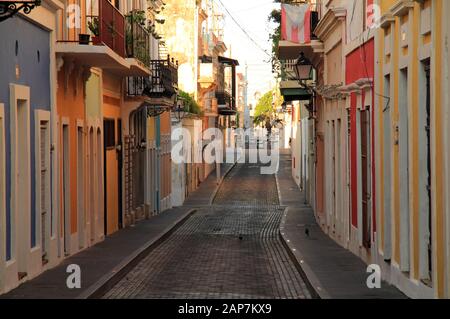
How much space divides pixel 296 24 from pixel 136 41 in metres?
4.53

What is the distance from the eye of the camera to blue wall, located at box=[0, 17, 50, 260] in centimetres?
1453

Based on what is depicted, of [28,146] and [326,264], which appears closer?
[28,146]

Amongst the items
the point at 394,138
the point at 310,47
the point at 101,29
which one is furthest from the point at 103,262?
the point at 310,47

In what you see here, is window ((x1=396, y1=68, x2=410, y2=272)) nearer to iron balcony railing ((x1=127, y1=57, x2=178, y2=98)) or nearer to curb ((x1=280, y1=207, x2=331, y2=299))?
curb ((x1=280, y1=207, x2=331, y2=299))

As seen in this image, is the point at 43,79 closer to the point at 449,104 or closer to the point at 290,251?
the point at 290,251

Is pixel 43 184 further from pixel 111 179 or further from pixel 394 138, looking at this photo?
pixel 111 179

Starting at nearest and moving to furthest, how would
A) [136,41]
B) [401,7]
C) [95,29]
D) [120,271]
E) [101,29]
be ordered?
[401,7] < [120,271] < [101,29] < [95,29] < [136,41]

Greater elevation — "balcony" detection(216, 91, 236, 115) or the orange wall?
"balcony" detection(216, 91, 236, 115)

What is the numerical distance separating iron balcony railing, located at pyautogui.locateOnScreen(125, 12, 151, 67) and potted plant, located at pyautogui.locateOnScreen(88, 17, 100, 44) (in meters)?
2.71

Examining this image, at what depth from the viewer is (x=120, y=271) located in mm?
17516

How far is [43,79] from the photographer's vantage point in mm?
17500

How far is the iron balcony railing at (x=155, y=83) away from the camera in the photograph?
30625mm

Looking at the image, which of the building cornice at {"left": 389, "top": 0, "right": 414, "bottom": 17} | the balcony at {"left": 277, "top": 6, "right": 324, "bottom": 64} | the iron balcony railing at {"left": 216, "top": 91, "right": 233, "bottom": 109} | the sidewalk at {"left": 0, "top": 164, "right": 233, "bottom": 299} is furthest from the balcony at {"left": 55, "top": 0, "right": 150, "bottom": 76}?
the iron balcony railing at {"left": 216, "top": 91, "right": 233, "bottom": 109}
